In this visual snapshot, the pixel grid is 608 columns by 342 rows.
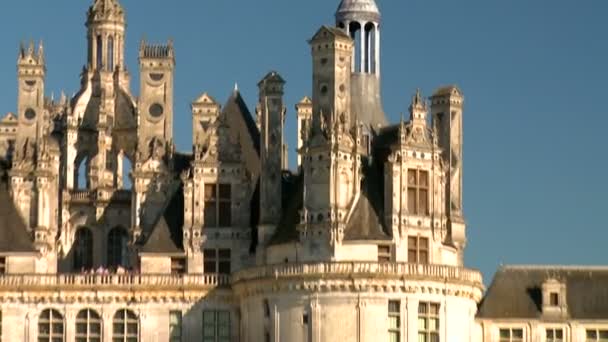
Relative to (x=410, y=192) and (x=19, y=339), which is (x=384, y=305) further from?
(x=19, y=339)

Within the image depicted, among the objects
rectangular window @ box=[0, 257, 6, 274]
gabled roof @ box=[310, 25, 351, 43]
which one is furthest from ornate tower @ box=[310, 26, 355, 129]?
rectangular window @ box=[0, 257, 6, 274]

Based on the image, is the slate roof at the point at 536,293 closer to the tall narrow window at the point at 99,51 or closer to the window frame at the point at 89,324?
the window frame at the point at 89,324

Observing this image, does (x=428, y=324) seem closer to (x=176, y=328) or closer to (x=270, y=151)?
(x=270, y=151)

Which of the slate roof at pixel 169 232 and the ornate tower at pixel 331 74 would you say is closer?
the ornate tower at pixel 331 74

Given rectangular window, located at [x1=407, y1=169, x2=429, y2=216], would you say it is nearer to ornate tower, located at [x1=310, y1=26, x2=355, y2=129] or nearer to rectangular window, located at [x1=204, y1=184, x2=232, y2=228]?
ornate tower, located at [x1=310, y1=26, x2=355, y2=129]

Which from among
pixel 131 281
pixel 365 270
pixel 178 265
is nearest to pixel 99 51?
pixel 178 265

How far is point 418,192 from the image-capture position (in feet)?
375

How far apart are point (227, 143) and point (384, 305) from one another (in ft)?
40.6

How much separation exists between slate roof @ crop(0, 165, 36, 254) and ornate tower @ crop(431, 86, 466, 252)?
19434 millimetres

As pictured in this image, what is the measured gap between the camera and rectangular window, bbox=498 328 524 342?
4656 inches

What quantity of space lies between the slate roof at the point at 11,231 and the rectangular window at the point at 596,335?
2580cm

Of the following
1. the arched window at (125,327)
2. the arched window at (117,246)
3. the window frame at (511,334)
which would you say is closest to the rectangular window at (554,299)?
the window frame at (511,334)

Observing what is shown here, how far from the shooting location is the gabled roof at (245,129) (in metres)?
122

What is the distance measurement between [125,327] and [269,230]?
8.07 metres
